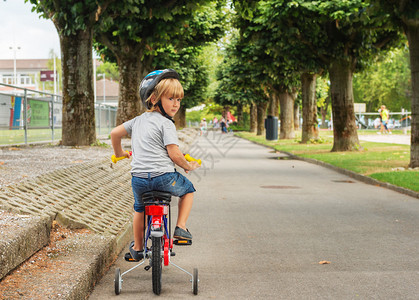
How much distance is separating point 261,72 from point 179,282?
3358 centimetres

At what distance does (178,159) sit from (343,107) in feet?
63.6

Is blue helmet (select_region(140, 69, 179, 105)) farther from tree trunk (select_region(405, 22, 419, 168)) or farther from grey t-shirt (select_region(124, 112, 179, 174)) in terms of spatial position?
tree trunk (select_region(405, 22, 419, 168))

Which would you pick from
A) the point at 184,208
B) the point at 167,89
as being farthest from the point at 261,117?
the point at 167,89

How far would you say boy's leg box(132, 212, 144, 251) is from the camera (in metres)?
4.80

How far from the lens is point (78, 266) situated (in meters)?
4.73

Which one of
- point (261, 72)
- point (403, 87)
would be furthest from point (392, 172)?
point (403, 87)

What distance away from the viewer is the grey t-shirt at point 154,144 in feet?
15.1

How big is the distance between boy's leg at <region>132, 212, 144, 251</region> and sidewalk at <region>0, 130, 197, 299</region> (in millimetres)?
408

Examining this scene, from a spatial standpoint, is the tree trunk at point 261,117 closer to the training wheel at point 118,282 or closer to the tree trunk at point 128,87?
the tree trunk at point 128,87

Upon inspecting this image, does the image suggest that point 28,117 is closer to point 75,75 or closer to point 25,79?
point 75,75

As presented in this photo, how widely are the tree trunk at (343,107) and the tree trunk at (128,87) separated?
328 inches

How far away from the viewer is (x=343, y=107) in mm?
23047

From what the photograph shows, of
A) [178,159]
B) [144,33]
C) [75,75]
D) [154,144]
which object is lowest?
[178,159]

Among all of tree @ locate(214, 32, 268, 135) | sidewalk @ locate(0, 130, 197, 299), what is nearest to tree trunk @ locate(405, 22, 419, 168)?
sidewalk @ locate(0, 130, 197, 299)
